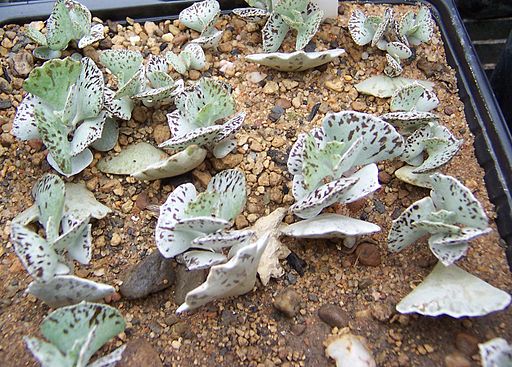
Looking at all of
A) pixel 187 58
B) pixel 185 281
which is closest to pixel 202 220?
pixel 185 281

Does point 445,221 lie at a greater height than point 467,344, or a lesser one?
greater

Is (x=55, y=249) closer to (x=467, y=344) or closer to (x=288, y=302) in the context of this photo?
(x=288, y=302)

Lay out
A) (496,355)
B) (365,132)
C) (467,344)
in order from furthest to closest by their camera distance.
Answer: (365,132)
(467,344)
(496,355)

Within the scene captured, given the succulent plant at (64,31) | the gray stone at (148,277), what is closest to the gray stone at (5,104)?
the succulent plant at (64,31)

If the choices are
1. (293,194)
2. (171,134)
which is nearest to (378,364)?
(293,194)

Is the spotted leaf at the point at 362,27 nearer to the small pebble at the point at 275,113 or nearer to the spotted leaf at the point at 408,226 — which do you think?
the small pebble at the point at 275,113
